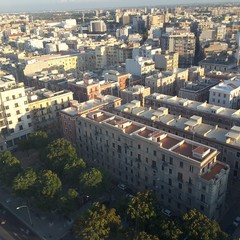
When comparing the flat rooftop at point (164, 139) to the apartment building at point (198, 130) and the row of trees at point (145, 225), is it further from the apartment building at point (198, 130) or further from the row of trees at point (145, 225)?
the row of trees at point (145, 225)

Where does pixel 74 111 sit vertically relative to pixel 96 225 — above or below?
above

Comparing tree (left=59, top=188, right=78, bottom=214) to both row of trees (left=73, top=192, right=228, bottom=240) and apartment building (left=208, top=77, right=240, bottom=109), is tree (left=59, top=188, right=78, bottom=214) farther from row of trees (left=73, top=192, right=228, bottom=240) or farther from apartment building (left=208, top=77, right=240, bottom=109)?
apartment building (left=208, top=77, right=240, bottom=109)

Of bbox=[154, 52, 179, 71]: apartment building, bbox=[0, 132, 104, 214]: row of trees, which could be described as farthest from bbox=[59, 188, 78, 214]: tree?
bbox=[154, 52, 179, 71]: apartment building

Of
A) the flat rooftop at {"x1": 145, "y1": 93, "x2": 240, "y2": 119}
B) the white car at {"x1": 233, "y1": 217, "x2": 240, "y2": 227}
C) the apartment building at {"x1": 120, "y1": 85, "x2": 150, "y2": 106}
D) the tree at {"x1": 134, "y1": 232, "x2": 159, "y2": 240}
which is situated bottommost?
the white car at {"x1": 233, "y1": 217, "x2": 240, "y2": 227}

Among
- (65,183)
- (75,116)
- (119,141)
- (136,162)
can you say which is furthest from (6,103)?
(136,162)

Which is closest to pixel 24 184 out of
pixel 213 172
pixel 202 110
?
pixel 213 172

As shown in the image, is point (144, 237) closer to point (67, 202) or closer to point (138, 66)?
point (67, 202)
